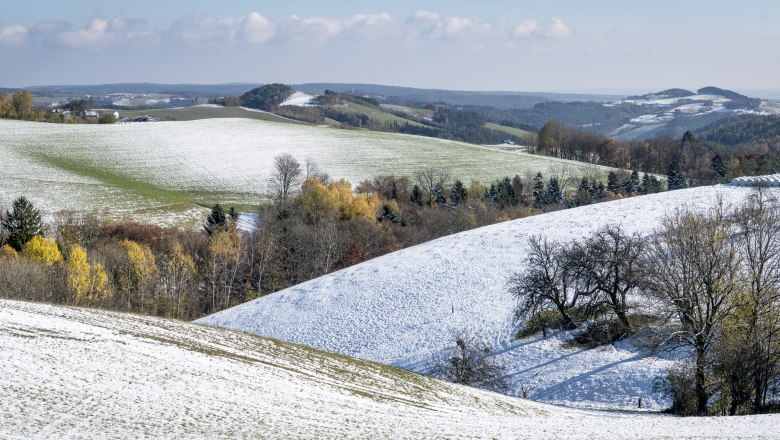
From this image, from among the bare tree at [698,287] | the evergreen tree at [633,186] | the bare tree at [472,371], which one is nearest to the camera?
the bare tree at [698,287]

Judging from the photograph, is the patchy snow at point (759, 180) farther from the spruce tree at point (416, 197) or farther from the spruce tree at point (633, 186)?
the spruce tree at point (416, 197)

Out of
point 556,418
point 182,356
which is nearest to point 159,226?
point 182,356

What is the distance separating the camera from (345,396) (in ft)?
79.1

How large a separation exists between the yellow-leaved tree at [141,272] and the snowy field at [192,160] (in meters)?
22.7

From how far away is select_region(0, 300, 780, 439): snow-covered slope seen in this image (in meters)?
18.0

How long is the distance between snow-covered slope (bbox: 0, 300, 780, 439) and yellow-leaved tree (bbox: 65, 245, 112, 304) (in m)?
27.9

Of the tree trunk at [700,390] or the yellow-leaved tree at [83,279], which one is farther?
the yellow-leaved tree at [83,279]

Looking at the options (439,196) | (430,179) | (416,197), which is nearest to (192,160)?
(416,197)

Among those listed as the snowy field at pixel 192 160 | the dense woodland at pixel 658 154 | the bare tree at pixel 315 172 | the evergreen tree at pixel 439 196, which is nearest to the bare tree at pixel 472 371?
the snowy field at pixel 192 160

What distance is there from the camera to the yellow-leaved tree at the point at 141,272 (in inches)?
2425

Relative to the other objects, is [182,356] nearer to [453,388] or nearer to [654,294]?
[453,388]

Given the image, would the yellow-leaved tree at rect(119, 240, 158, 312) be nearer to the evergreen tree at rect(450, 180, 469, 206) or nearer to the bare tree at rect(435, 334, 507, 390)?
the bare tree at rect(435, 334, 507, 390)

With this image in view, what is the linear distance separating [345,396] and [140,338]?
905 cm

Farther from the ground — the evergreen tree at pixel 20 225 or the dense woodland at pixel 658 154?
the dense woodland at pixel 658 154
